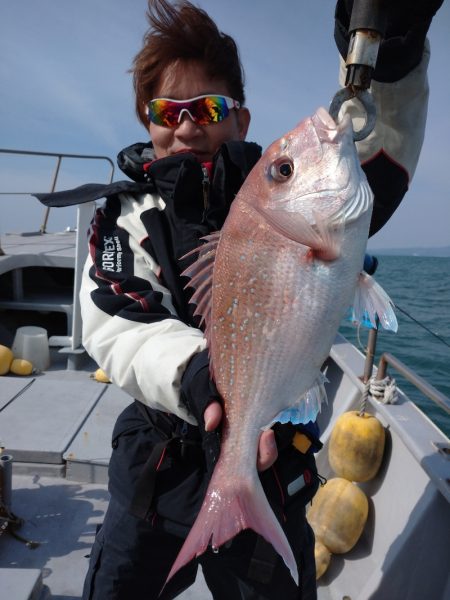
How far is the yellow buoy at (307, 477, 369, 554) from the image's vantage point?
291 centimetres

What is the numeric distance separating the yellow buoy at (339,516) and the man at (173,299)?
45.9 inches

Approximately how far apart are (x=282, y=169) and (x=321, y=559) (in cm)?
247

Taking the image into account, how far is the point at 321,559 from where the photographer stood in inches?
112

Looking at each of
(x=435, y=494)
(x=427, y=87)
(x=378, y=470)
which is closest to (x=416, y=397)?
(x=378, y=470)

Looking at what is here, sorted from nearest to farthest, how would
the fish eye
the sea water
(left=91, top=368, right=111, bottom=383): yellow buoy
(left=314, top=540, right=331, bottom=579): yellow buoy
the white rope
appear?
the fish eye < (left=314, top=540, right=331, bottom=579): yellow buoy < the white rope < (left=91, top=368, right=111, bottom=383): yellow buoy < the sea water

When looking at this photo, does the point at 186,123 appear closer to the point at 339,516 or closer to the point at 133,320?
the point at 133,320

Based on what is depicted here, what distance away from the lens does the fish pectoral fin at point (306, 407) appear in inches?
54.4

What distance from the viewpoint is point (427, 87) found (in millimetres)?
1788

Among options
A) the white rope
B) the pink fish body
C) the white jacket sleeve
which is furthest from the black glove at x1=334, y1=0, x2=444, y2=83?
the white rope

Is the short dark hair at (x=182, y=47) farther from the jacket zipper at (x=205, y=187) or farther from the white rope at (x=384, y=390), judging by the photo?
the white rope at (x=384, y=390)

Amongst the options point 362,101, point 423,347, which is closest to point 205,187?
point 362,101

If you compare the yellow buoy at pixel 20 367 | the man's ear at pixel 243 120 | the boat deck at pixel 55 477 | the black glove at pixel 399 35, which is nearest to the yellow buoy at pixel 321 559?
the boat deck at pixel 55 477

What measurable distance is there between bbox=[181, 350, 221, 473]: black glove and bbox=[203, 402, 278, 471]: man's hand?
23 millimetres

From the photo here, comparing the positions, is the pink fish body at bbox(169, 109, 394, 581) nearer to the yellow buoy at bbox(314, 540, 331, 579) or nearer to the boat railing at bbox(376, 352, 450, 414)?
the boat railing at bbox(376, 352, 450, 414)
